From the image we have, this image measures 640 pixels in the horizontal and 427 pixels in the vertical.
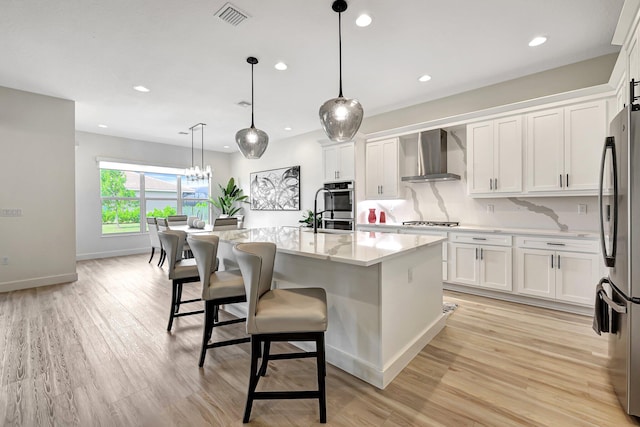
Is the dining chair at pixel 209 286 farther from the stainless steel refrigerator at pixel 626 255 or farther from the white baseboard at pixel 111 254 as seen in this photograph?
the white baseboard at pixel 111 254

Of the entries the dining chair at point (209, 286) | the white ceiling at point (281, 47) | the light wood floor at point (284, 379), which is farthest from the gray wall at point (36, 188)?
the dining chair at point (209, 286)

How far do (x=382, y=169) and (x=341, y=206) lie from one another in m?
1.01

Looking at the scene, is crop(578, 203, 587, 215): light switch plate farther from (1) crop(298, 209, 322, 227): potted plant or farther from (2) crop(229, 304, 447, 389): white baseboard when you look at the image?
(1) crop(298, 209, 322, 227): potted plant

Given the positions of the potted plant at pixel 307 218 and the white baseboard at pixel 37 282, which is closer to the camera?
the white baseboard at pixel 37 282

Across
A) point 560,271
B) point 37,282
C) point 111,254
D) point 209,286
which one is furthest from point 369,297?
point 111,254

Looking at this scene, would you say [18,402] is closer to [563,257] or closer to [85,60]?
[85,60]

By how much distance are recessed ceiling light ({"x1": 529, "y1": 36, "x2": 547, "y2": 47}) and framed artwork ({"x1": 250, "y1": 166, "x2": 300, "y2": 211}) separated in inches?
188

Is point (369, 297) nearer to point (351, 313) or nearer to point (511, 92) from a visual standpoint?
point (351, 313)

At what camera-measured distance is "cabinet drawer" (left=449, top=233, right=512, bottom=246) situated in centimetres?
350

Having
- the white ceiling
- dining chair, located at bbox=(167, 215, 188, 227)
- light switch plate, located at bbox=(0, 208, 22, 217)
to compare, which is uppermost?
the white ceiling

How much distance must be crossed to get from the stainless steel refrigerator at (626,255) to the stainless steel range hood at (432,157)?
95.4 inches

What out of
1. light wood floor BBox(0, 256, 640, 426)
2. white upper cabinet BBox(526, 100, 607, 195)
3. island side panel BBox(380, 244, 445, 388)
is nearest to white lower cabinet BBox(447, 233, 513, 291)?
light wood floor BBox(0, 256, 640, 426)

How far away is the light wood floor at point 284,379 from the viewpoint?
1.66 meters

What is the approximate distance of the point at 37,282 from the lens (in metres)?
4.34
